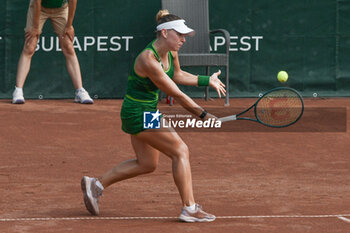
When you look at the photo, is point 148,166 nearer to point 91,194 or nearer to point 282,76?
point 91,194

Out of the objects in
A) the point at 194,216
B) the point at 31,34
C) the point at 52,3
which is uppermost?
the point at 52,3

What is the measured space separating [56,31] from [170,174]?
3681mm

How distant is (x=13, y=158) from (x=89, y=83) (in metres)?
3.46

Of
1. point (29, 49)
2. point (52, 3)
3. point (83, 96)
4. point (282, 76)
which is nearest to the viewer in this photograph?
point (52, 3)

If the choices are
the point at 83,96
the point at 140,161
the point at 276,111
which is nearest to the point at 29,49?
the point at 83,96

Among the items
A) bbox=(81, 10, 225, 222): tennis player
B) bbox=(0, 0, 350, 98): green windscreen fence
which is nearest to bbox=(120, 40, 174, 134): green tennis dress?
bbox=(81, 10, 225, 222): tennis player

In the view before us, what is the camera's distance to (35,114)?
35.5 ft

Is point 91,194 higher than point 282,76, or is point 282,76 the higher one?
point 282,76

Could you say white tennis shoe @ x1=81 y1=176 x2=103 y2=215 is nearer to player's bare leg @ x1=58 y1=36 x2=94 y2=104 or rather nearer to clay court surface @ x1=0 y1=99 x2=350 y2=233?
clay court surface @ x1=0 y1=99 x2=350 y2=233

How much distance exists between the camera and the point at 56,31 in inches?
446

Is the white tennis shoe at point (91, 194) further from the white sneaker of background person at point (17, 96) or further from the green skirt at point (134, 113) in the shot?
the white sneaker of background person at point (17, 96)

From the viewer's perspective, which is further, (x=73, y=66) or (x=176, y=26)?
(x=73, y=66)

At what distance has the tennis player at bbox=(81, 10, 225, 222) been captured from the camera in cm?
616

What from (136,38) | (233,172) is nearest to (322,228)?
(233,172)
